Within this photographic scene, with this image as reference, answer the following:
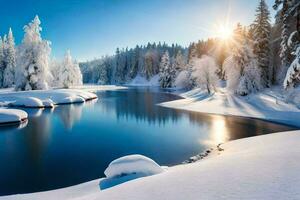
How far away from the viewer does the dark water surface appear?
13000mm

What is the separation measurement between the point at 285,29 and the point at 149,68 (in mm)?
116900

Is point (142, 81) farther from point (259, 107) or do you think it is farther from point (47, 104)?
point (259, 107)

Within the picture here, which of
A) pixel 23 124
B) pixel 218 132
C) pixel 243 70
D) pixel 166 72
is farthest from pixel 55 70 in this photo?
pixel 218 132

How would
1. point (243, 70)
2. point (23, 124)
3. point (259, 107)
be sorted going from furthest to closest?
1. point (243, 70)
2. point (259, 107)
3. point (23, 124)

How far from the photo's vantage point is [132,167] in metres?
9.48

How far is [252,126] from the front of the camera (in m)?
24.8

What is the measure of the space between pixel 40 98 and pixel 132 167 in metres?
39.4

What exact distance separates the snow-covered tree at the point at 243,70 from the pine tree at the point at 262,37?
1790mm

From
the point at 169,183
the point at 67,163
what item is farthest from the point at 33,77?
the point at 169,183

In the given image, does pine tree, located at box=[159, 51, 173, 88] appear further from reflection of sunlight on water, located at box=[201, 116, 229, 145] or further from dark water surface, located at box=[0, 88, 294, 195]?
reflection of sunlight on water, located at box=[201, 116, 229, 145]

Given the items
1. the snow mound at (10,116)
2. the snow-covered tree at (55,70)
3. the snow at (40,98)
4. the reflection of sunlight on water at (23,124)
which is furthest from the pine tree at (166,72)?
the snow mound at (10,116)

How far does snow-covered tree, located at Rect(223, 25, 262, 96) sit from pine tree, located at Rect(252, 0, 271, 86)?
179cm

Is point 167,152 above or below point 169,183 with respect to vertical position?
below

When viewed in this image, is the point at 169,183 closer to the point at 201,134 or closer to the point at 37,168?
the point at 37,168
